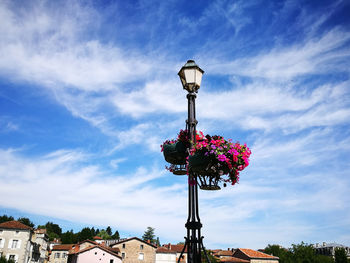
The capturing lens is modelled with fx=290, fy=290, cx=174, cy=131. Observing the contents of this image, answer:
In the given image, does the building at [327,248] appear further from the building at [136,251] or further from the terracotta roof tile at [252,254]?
the building at [136,251]

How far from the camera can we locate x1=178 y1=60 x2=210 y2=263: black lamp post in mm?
3977

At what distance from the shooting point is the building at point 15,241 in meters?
42.2

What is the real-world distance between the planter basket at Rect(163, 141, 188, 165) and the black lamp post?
25 cm

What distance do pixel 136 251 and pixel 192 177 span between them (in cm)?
5222

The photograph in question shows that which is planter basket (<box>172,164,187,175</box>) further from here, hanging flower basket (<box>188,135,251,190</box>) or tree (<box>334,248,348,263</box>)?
tree (<box>334,248,348,263</box>)

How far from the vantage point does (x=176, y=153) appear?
4.76m

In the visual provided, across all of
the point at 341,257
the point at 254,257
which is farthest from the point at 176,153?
the point at 341,257

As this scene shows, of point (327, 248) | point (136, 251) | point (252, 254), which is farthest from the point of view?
point (327, 248)

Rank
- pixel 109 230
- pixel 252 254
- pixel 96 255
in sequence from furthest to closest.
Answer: pixel 109 230
pixel 252 254
pixel 96 255

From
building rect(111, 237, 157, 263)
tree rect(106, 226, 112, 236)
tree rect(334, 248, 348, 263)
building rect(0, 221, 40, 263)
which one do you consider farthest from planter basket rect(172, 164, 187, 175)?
tree rect(106, 226, 112, 236)

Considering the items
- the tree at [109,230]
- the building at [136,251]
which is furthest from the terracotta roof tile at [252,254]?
the tree at [109,230]

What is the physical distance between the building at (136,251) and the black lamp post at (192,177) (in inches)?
2039

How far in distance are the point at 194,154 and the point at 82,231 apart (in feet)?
308

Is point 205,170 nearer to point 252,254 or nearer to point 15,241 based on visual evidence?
point 15,241
